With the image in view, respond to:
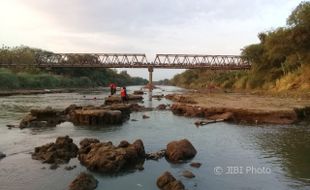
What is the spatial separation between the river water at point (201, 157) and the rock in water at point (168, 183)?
56cm

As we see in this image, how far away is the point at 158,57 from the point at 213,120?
11557 cm

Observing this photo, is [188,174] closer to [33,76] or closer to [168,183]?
[168,183]

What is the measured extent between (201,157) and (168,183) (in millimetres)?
6194

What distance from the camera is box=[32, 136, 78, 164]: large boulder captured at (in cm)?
2153

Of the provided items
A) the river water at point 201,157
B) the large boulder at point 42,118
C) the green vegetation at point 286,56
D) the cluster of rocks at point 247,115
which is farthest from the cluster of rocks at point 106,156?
the green vegetation at point 286,56

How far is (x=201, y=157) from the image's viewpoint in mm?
22578

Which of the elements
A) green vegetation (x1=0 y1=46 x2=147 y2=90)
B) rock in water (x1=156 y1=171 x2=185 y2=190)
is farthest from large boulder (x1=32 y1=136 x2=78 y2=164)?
green vegetation (x1=0 y1=46 x2=147 y2=90)

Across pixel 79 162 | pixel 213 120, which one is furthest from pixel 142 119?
pixel 79 162

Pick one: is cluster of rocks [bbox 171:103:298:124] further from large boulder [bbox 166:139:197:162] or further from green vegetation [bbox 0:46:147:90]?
green vegetation [bbox 0:46:147:90]

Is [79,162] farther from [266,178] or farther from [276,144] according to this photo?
[276,144]

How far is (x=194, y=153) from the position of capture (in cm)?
2289

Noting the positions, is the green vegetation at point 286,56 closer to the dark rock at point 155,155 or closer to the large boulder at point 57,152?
the dark rock at point 155,155

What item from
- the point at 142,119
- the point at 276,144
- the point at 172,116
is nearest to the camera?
the point at 276,144

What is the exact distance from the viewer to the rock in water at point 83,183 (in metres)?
16.6
